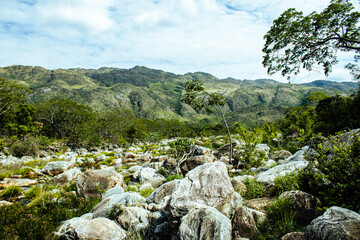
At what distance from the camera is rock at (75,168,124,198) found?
410 inches

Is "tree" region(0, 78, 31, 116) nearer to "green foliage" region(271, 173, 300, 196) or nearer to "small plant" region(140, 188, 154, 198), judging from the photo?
"small plant" region(140, 188, 154, 198)

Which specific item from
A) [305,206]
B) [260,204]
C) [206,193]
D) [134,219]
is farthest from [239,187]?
[134,219]

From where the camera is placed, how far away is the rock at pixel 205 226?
12.6 ft

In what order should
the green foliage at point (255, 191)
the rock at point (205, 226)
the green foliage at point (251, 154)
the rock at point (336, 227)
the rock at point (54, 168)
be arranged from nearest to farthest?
Answer: the rock at point (336, 227), the rock at point (205, 226), the green foliage at point (255, 191), the green foliage at point (251, 154), the rock at point (54, 168)

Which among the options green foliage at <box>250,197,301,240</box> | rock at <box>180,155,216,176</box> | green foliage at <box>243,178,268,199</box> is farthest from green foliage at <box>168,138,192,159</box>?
green foliage at <box>250,197,301,240</box>

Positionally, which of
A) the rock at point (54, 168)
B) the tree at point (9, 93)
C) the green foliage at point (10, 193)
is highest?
the tree at point (9, 93)

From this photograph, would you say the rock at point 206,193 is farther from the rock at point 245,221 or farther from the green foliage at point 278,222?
the green foliage at point 278,222

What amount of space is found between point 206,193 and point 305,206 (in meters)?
2.86

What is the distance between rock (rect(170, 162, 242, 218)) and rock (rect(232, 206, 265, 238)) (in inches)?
9.5

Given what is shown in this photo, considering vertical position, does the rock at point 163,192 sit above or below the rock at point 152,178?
above

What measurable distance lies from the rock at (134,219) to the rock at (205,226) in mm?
2325

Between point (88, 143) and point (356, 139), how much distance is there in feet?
183

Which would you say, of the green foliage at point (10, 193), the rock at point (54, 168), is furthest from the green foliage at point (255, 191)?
the rock at point (54, 168)

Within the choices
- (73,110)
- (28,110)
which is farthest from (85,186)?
(73,110)
